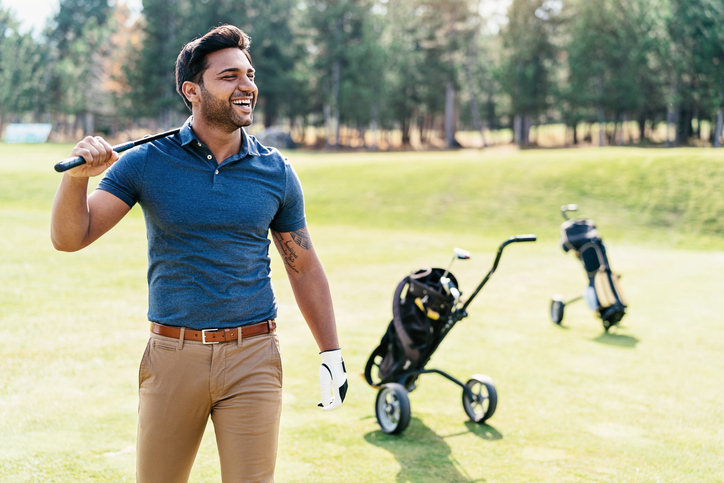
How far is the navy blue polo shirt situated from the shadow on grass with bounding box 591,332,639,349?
767 cm

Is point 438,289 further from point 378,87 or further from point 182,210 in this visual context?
point 378,87

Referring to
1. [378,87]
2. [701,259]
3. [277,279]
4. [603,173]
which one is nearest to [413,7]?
[378,87]

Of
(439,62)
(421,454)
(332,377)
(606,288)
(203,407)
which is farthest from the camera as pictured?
(439,62)

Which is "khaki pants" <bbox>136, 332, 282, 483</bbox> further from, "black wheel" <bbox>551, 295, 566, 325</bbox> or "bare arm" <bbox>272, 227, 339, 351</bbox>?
"black wheel" <bbox>551, 295, 566, 325</bbox>

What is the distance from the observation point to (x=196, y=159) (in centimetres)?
292

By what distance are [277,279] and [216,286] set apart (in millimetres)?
11114

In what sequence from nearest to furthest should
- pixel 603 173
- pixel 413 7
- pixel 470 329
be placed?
pixel 470 329 < pixel 603 173 < pixel 413 7

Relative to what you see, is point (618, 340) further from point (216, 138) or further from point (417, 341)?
point (216, 138)

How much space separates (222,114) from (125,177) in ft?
1.61

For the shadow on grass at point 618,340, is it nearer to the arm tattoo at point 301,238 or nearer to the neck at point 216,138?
the arm tattoo at point 301,238

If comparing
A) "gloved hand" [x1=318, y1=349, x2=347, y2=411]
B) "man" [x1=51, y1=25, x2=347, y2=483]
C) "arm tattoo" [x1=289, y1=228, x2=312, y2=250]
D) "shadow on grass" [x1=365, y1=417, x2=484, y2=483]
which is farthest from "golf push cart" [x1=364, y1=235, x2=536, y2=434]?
"man" [x1=51, y1=25, x2=347, y2=483]

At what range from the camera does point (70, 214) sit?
2617 millimetres

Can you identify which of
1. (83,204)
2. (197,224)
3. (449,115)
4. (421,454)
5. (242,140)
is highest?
(449,115)

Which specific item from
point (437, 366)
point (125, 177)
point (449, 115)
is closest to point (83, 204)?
point (125, 177)
